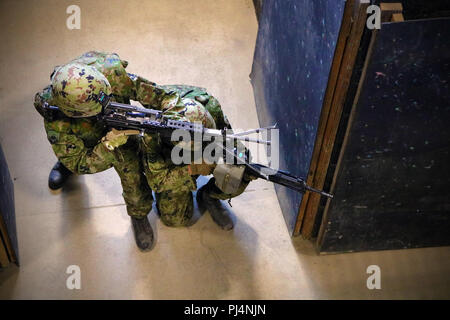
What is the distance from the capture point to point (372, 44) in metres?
2.76

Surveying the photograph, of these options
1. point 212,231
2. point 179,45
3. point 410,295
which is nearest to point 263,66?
point 179,45

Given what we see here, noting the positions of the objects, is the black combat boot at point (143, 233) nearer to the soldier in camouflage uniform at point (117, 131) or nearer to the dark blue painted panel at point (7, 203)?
the soldier in camouflage uniform at point (117, 131)

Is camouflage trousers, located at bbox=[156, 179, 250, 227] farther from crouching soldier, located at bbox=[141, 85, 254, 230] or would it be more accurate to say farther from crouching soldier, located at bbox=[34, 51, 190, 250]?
crouching soldier, located at bbox=[34, 51, 190, 250]

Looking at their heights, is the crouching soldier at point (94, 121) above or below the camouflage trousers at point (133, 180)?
above

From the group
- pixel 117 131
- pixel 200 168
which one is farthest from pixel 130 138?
pixel 200 168

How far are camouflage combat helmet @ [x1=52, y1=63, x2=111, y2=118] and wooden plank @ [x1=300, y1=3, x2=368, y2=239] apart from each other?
1463mm

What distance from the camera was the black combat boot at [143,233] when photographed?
409cm

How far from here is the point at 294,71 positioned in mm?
3861

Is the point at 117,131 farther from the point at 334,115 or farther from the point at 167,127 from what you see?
the point at 334,115

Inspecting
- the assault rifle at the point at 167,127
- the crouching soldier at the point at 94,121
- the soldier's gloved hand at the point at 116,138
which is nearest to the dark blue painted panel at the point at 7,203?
the crouching soldier at the point at 94,121

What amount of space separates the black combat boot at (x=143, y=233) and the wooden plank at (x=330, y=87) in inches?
46.2

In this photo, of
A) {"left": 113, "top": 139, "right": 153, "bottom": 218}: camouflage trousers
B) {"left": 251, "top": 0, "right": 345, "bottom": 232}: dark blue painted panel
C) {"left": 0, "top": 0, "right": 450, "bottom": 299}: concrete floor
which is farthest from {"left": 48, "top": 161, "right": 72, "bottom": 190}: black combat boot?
{"left": 251, "top": 0, "right": 345, "bottom": 232}: dark blue painted panel

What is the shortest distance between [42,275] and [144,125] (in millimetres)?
1501

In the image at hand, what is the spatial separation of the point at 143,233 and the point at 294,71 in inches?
67.0
